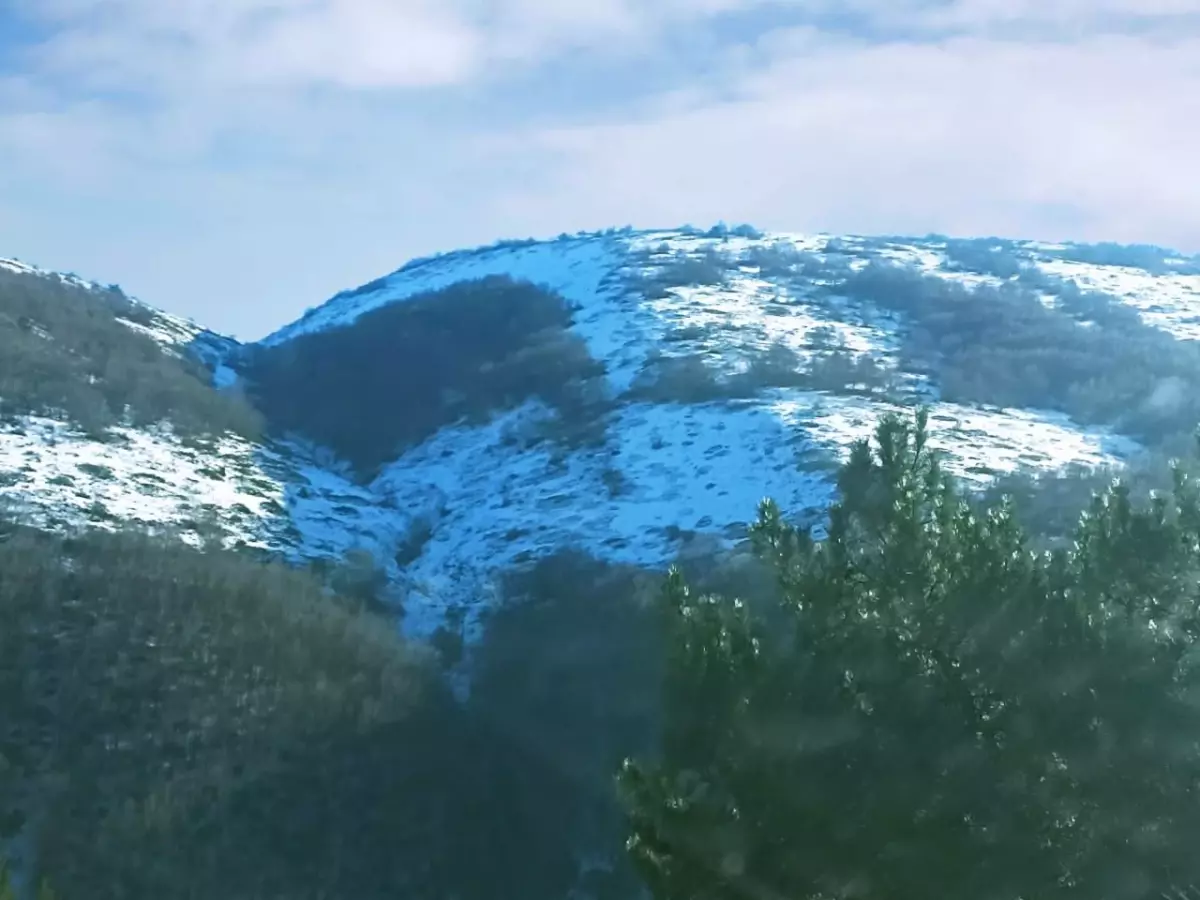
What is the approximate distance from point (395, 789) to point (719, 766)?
22.0 metres

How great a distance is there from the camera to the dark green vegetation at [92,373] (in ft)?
A: 187

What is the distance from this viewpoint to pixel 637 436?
189ft

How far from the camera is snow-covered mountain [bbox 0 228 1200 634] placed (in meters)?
47.1

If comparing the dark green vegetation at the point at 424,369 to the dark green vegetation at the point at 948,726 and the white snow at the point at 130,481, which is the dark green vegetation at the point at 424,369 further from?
the dark green vegetation at the point at 948,726

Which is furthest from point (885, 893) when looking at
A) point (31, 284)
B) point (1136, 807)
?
point (31, 284)

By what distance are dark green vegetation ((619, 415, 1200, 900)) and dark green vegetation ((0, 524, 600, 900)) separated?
731 inches

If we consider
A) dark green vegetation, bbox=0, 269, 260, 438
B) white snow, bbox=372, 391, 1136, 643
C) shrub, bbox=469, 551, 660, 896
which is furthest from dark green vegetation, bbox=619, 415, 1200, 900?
dark green vegetation, bbox=0, 269, 260, 438

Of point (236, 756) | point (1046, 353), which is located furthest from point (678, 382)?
point (236, 756)

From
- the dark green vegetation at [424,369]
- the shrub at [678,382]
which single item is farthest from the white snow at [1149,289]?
the dark green vegetation at [424,369]

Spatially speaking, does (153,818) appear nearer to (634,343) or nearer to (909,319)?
(634,343)

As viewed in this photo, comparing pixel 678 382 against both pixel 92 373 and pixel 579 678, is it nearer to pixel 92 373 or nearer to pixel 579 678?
pixel 92 373

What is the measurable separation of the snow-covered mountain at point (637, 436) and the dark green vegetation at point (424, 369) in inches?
29.9

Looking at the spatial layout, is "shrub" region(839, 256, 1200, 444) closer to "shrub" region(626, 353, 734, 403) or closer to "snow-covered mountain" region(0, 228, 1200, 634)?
"snow-covered mountain" region(0, 228, 1200, 634)

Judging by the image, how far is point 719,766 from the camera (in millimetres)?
11422
